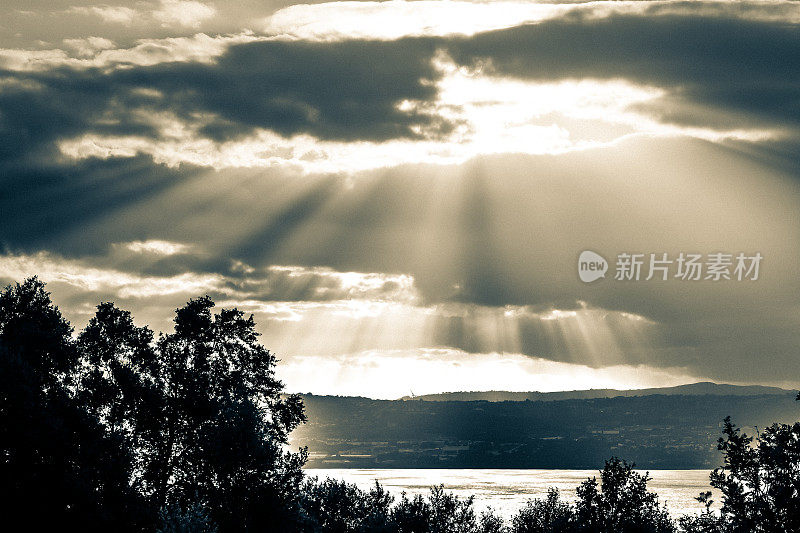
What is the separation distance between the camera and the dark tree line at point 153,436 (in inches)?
1758

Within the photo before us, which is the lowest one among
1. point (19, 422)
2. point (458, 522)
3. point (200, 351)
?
point (458, 522)

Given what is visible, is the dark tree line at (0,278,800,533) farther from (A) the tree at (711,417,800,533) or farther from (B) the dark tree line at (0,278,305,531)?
(A) the tree at (711,417,800,533)

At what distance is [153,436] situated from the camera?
52781 millimetres

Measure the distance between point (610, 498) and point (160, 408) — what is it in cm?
3091

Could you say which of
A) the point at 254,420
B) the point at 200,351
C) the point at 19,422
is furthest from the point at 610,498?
the point at 19,422

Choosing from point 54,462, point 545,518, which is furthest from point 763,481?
point 545,518

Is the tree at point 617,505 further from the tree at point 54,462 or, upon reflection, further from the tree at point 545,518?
the tree at point 54,462

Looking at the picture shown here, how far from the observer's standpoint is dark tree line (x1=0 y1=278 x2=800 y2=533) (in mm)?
44656

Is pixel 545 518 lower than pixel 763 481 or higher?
lower

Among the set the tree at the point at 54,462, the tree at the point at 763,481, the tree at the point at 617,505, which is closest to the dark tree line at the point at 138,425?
the tree at the point at 54,462

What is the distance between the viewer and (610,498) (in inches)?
2199

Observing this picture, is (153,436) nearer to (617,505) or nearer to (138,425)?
(138,425)

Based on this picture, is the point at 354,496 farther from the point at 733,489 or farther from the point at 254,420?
the point at 733,489

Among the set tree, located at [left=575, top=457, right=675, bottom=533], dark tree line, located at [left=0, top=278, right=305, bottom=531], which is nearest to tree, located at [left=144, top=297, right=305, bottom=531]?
dark tree line, located at [left=0, top=278, right=305, bottom=531]
